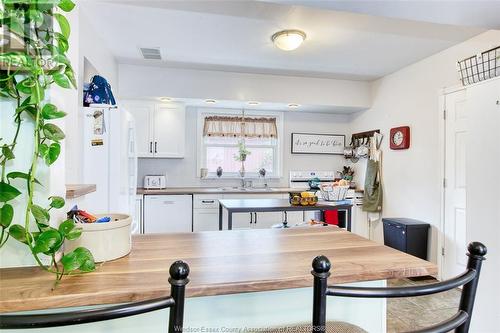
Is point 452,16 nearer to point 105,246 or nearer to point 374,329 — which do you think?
point 374,329

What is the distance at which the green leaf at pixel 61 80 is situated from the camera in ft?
2.62

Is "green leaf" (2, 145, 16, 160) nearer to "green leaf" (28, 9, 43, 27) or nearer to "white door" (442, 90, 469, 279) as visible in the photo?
"green leaf" (28, 9, 43, 27)

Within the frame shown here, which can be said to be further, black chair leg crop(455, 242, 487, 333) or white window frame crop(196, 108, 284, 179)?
white window frame crop(196, 108, 284, 179)

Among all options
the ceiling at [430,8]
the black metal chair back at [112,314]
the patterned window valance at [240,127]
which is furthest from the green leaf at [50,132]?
the patterned window valance at [240,127]

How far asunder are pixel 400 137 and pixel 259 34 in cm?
227

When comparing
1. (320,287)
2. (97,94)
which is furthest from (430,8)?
(97,94)

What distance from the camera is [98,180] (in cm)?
222

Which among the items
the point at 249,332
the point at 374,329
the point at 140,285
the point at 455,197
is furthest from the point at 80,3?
the point at 455,197

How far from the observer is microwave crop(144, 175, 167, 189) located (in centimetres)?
425

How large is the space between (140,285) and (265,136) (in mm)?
4177

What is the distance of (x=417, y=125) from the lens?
354 centimetres

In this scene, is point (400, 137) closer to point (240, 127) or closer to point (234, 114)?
point (240, 127)

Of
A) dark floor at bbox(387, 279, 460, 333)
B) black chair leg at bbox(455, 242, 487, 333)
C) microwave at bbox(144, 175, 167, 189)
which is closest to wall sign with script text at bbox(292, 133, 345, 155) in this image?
microwave at bbox(144, 175, 167, 189)

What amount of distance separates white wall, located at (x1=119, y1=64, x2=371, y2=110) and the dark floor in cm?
274
